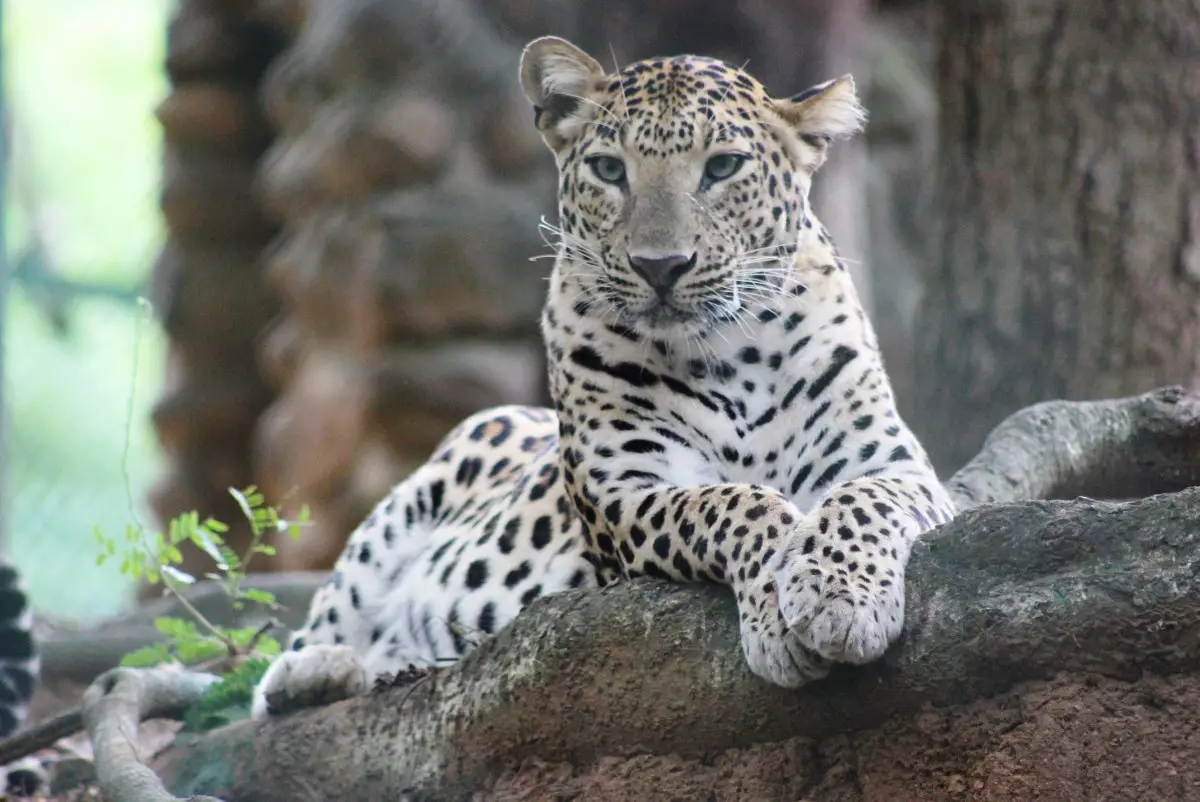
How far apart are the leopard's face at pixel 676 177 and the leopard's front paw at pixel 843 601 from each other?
1297mm

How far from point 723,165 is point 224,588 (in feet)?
9.09

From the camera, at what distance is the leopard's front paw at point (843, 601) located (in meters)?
3.33

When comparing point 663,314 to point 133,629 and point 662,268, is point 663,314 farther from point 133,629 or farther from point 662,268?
point 133,629

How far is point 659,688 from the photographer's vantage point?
151 inches

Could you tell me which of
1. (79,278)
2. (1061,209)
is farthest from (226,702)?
(79,278)

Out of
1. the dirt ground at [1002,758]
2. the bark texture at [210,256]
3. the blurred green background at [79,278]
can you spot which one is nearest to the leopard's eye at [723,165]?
the dirt ground at [1002,758]

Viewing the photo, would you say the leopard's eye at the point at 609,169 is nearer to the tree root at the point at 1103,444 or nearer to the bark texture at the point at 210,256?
the tree root at the point at 1103,444

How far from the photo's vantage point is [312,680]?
526cm

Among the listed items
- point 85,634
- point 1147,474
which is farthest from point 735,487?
point 85,634

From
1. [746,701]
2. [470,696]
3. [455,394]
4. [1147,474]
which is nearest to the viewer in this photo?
[746,701]

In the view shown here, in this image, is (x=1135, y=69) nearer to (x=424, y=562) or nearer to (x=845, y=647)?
(x=424, y=562)

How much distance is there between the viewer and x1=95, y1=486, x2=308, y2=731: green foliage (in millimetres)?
5625

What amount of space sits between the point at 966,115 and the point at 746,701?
5.09 meters

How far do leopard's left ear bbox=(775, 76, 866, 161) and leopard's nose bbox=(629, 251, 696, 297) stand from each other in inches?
31.7
